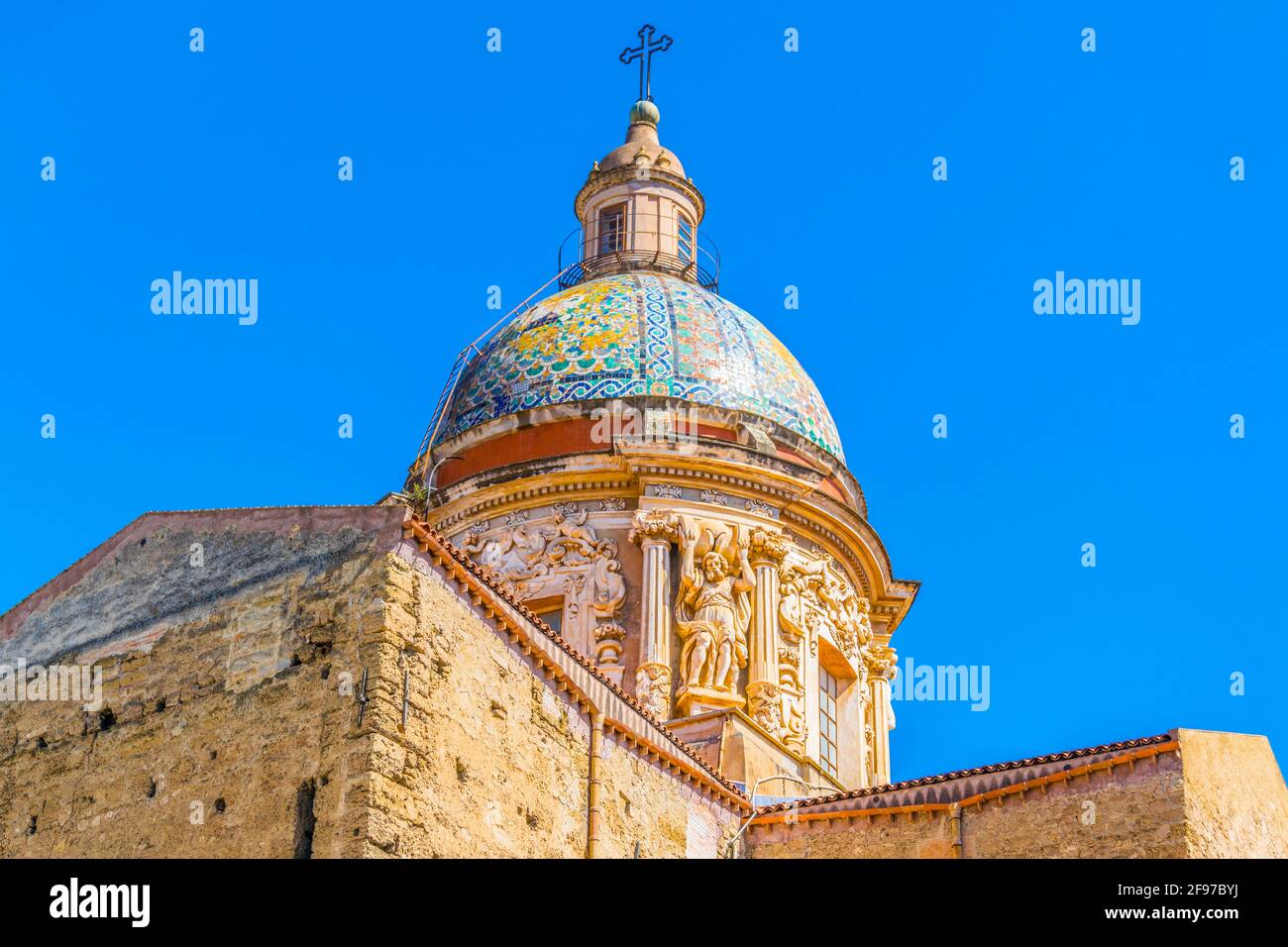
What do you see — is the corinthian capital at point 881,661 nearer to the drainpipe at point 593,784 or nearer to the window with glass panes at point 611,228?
the window with glass panes at point 611,228

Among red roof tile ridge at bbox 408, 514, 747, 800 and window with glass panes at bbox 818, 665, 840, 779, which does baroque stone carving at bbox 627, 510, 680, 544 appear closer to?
window with glass panes at bbox 818, 665, 840, 779

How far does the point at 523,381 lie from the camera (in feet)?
105

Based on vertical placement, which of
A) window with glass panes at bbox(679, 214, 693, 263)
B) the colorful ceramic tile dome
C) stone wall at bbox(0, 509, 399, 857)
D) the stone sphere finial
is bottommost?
stone wall at bbox(0, 509, 399, 857)

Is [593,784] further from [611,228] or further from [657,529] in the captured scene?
[611,228]

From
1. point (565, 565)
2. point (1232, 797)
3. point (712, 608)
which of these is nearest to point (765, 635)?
point (712, 608)

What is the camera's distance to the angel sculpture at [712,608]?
28922mm

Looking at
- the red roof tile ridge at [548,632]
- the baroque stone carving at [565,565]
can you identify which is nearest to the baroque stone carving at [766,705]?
the baroque stone carving at [565,565]

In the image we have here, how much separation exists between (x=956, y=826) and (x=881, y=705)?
29.9ft

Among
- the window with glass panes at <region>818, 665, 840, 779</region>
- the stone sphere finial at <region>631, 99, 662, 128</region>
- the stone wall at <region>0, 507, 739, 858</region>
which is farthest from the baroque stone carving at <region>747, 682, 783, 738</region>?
the stone sphere finial at <region>631, 99, 662, 128</region>

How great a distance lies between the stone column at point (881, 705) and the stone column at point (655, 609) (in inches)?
155

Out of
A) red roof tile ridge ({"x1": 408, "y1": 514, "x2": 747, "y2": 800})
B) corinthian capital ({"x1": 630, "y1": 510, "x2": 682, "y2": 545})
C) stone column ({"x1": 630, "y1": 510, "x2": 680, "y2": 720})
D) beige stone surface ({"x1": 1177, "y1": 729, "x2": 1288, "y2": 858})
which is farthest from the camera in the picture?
corinthian capital ({"x1": 630, "y1": 510, "x2": 682, "y2": 545})

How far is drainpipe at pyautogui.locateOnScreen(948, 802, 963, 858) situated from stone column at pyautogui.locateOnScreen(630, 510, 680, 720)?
6.26m

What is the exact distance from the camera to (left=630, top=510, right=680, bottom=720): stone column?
28.7 m
